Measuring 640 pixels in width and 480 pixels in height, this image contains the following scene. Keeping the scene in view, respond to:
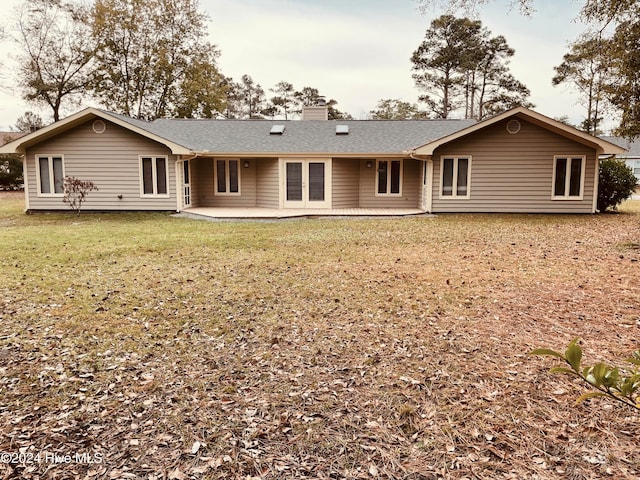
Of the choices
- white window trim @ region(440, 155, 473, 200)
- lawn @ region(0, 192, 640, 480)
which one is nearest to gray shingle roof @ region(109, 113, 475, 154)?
white window trim @ region(440, 155, 473, 200)

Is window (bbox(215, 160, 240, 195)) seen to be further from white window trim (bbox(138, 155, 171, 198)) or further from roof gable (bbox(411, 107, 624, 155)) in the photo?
roof gable (bbox(411, 107, 624, 155))

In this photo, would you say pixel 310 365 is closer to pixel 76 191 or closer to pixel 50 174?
pixel 76 191

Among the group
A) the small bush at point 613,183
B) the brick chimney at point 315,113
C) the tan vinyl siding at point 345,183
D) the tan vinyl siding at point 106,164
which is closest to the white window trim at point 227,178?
the tan vinyl siding at point 106,164

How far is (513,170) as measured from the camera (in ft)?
46.4

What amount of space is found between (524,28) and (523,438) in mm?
6761

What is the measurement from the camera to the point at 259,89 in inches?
1620

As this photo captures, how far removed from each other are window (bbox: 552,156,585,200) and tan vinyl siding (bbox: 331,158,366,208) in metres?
6.40

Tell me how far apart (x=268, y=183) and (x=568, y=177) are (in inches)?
389

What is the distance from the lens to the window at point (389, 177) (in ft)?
53.5

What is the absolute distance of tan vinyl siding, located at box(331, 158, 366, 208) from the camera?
51.8 ft

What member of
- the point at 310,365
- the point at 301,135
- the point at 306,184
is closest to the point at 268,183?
the point at 306,184

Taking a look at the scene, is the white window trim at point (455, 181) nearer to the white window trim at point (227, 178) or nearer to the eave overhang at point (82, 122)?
the white window trim at point (227, 178)

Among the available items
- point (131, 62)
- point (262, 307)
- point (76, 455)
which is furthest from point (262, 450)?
point (131, 62)

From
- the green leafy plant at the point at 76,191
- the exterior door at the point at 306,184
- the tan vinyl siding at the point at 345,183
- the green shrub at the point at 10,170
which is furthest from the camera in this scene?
the green shrub at the point at 10,170
